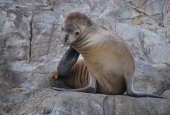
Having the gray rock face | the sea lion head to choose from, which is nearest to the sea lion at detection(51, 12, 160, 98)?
the sea lion head

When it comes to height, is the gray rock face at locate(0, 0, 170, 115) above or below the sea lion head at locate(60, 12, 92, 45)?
below

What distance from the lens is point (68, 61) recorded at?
5203 mm

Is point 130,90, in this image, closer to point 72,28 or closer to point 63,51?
point 72,28

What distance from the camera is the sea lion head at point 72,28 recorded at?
4.47m

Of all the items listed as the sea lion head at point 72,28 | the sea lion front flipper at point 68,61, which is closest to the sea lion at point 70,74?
the sea lion front flipper at point 68,61

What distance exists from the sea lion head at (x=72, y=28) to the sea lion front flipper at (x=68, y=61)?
1.66 feet

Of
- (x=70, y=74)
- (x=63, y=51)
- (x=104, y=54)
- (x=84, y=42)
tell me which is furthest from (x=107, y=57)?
(x=63, y=51)

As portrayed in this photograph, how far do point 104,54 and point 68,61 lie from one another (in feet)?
2.29

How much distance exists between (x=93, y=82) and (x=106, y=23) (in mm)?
3871

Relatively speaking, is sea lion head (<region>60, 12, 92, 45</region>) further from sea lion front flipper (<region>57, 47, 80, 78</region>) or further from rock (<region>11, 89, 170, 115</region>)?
rock (<region>11, 89, 170, 115</region>)

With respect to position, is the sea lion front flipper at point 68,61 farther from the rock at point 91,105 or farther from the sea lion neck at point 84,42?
the rock at point 91,105

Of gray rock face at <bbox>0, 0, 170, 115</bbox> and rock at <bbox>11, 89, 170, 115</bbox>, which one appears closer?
rock at <bbox>11, 89, 170, 115</bbox>

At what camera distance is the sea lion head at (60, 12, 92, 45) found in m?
4.47

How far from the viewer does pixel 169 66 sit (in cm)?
676
